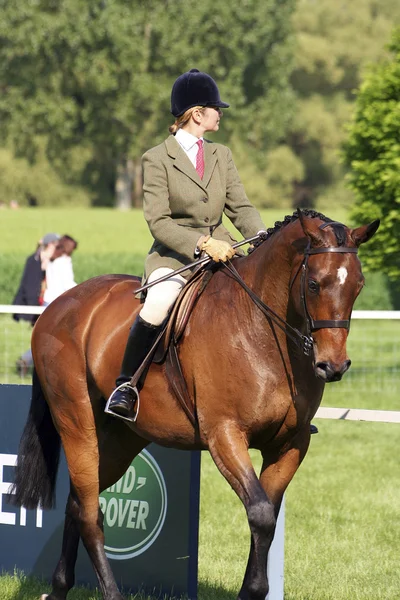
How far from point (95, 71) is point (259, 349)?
2249 inches

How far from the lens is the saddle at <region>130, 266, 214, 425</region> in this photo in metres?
5.12

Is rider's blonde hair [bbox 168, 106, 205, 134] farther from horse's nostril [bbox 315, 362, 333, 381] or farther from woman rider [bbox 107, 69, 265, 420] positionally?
horse's nostril [bbox 315, 362, 333, 381]

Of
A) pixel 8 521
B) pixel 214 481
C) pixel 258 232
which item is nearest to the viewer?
pixel 258 232

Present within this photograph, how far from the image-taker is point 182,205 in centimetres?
538

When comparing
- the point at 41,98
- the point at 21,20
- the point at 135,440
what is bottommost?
the point at 135,440

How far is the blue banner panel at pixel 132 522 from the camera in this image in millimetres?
5996

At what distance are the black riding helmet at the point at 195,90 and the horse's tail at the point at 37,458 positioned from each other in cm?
192

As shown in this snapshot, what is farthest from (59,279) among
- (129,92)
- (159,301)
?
(129,92)

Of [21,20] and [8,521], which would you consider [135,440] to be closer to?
[8,521]

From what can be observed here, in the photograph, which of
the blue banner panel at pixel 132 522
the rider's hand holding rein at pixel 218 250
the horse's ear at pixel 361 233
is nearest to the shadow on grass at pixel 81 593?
the blue banner panel at pixel 132 522

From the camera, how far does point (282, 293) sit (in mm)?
4867

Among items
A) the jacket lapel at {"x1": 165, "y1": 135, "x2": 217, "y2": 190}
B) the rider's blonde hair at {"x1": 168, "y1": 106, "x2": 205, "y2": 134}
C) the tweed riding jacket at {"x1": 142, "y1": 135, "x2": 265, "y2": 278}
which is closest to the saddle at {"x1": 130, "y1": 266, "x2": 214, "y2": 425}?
the tweed riding jacket at {"x1": 142, "y1": 135, "x2": 265, "y2": 278}

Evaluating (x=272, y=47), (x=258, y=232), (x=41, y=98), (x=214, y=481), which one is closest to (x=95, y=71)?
(x=41, y=98)

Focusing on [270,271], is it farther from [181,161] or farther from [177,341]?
[181,161]
